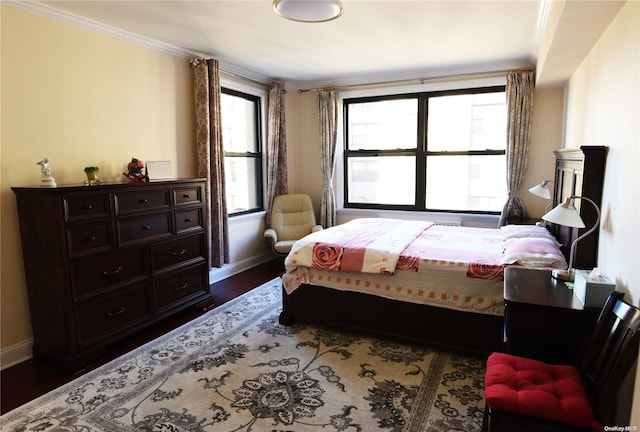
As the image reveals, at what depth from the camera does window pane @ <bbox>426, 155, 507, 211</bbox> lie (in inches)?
189

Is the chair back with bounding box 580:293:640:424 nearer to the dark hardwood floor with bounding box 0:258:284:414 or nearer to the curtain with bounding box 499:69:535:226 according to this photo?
the dark hardwood floor with bounding box 0:258:284:414

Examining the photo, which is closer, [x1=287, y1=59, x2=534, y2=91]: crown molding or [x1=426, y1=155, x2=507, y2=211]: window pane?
[x1=287, y1=59, x2=534, y2=91]: crown molding

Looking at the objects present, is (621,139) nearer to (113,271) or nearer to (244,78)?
(113,271)

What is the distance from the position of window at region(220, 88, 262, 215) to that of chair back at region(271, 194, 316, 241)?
0.35 metres

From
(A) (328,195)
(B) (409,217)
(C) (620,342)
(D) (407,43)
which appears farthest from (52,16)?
(B) (409,217)

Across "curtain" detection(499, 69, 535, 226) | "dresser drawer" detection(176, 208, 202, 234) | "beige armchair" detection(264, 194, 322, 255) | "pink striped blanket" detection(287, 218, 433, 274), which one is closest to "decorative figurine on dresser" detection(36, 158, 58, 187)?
"dresser drawer" detection(176, 208, 202, 234)

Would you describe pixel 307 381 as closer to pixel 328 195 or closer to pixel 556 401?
pixel 556 401

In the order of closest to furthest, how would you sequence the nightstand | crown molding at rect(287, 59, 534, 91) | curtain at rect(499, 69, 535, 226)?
the nightstand, curtain at rect(499, 69, 535, 226), crown molding at rect(287, 59, 534, 91)

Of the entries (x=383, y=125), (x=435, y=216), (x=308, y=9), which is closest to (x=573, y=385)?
(x=308, y=9)

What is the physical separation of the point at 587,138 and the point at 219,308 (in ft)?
11.1

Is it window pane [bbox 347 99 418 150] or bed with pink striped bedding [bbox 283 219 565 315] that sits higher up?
window pane [bbox 347 99 418 150]

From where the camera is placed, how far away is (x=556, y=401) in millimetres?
1464

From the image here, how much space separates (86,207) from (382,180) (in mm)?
3760

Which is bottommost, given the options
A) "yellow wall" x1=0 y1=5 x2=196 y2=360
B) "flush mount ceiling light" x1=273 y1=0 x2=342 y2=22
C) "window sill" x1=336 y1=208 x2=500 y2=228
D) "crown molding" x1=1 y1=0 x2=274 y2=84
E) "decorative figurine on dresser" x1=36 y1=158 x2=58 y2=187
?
"window sill" x1=336 y1=208 x2=500 y2=228
